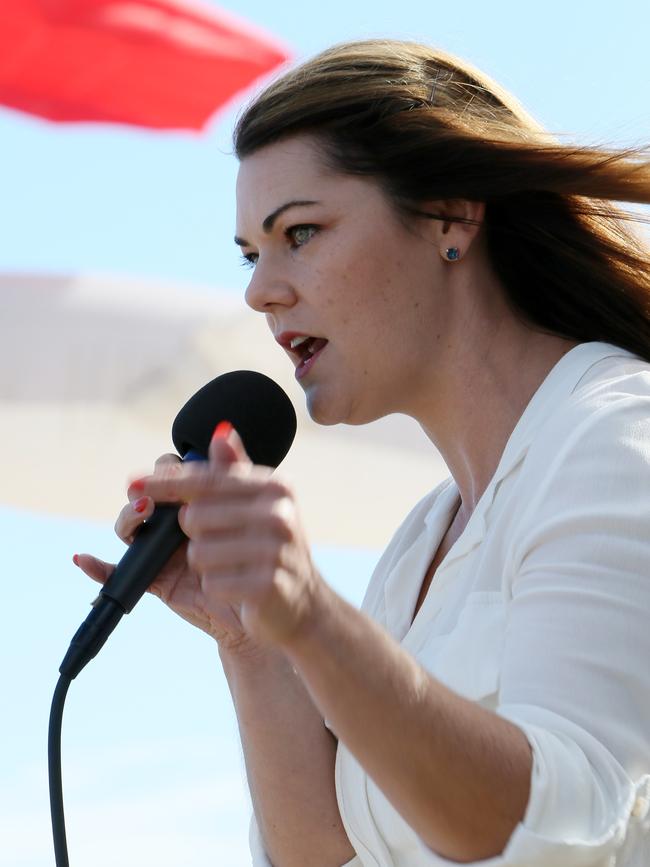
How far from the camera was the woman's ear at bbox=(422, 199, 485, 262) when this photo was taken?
202 cm

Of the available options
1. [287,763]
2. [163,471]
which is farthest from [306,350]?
[163,471]

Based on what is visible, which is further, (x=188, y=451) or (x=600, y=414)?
(x=188, y=451)

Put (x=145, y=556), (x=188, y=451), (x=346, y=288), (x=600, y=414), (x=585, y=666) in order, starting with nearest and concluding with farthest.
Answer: (x=585, y=666), (x=600, y=414), (x=145, y=556), (x=188, y=451), (x=346, y=288)

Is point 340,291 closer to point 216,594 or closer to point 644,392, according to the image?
point 644,392

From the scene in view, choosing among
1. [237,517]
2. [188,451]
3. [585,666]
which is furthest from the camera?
[188,451]

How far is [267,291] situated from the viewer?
199cm

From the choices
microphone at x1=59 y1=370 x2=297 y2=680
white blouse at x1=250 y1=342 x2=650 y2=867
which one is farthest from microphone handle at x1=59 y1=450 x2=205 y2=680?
white blouse at x1=250 y1=342 x2=650 y2=867

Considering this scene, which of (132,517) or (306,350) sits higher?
(306,350)

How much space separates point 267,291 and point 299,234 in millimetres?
97

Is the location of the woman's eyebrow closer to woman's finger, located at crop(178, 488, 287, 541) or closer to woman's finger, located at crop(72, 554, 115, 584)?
woman's finger, located at crop(72, 554, 115, 584)

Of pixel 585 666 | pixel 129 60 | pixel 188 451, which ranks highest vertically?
pixel 129 60

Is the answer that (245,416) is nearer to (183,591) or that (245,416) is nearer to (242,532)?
(183,591)

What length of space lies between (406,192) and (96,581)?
2.34 ft

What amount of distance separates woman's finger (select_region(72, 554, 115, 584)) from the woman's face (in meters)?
0.38
